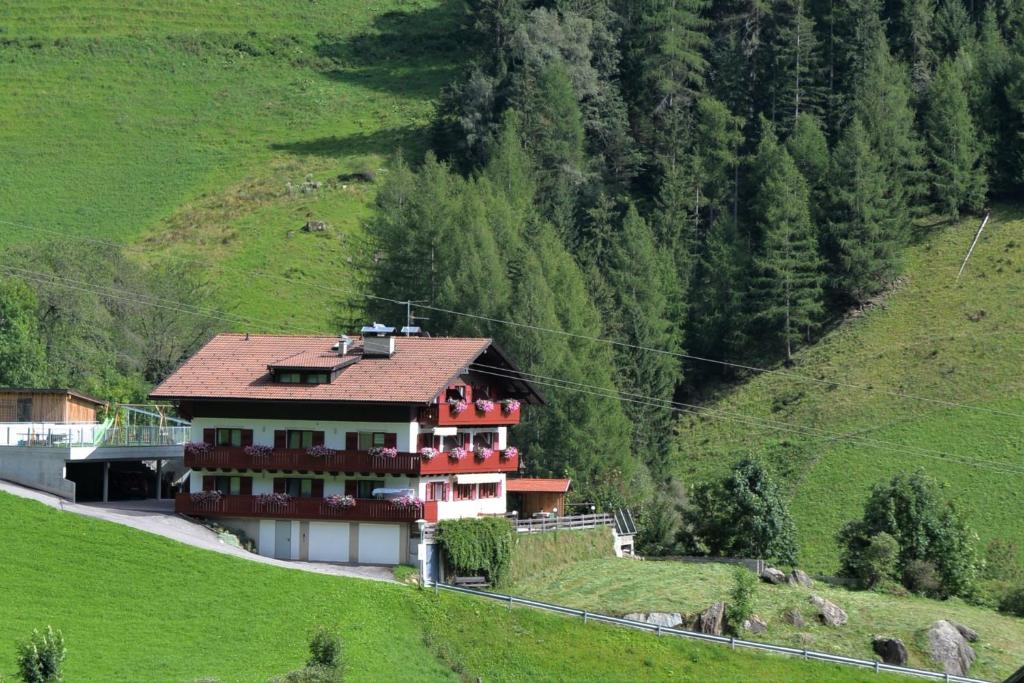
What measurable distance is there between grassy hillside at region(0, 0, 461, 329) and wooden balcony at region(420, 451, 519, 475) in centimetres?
4104

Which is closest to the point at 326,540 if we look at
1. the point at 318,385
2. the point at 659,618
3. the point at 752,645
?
the point at 318,385

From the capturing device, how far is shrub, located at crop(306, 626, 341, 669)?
1987 inches

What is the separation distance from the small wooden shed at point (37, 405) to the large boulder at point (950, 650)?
39263 millimetres

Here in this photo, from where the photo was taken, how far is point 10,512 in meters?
66.2

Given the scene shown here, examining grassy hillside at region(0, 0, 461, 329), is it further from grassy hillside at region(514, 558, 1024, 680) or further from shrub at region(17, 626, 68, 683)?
shrub at region(17, 626, 68, 683)

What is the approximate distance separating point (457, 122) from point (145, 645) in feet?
299

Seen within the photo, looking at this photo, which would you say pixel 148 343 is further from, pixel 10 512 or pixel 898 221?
pixel 898 221

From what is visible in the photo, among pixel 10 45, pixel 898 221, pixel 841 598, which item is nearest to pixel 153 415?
pixel 841 598

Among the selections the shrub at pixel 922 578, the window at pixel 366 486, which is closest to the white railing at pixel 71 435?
the window at pixel 366 486

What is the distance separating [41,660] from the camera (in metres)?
44.1

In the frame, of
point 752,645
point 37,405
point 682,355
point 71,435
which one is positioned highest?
point 682,355

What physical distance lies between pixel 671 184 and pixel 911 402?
1139 inches

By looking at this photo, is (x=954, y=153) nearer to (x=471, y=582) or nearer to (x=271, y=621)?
(x=471, y=582)

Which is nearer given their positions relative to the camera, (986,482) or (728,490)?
Result: (728,490)
